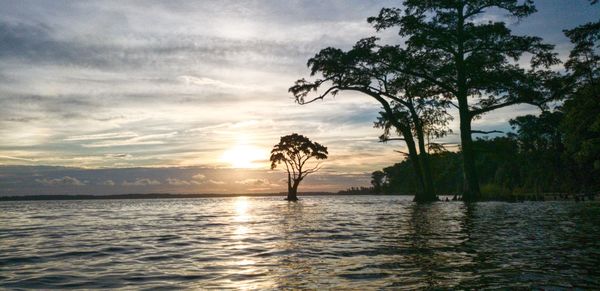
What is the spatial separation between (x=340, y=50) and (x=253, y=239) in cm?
3441

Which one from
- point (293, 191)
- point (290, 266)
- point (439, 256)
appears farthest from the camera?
point (293, 191)

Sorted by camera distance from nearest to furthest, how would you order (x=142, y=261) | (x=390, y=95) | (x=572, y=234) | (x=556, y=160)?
(x=142, y=261) < (x=572, y=234) < (x=390, y=95) < (x=556, y=160)

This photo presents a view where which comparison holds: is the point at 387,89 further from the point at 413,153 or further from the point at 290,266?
the point at 290,266

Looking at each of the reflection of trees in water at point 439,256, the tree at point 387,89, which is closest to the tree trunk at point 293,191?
the tree at point 387,89

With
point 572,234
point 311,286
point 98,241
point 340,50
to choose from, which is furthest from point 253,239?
point 340,50

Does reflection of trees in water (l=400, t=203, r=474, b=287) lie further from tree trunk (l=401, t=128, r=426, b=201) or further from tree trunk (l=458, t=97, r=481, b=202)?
tree trunk (l=401, t=128, r=426, b=201)

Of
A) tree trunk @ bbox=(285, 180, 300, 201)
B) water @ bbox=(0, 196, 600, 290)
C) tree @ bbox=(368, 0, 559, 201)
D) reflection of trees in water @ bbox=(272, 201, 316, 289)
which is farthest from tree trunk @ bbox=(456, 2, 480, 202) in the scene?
tree trunk @ bbox=(285, 180, 300, 201)

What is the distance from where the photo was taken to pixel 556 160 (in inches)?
2559

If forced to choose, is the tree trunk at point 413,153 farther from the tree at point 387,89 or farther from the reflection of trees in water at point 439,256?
the reflection of trees in water at point 439,256

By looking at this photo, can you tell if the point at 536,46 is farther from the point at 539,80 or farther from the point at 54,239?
the point at 54,239

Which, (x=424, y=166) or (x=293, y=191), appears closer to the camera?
(x=424, y=166)

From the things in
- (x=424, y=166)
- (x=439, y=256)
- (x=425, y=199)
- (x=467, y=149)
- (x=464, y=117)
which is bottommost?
(x=425, y=199)

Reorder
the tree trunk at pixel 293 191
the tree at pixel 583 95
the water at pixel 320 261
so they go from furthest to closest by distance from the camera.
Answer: the tree trunk at pixel 293 191 → the tree at pixel 583 95 → the water at pixel 320 261

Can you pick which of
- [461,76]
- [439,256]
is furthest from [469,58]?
[439,256]
